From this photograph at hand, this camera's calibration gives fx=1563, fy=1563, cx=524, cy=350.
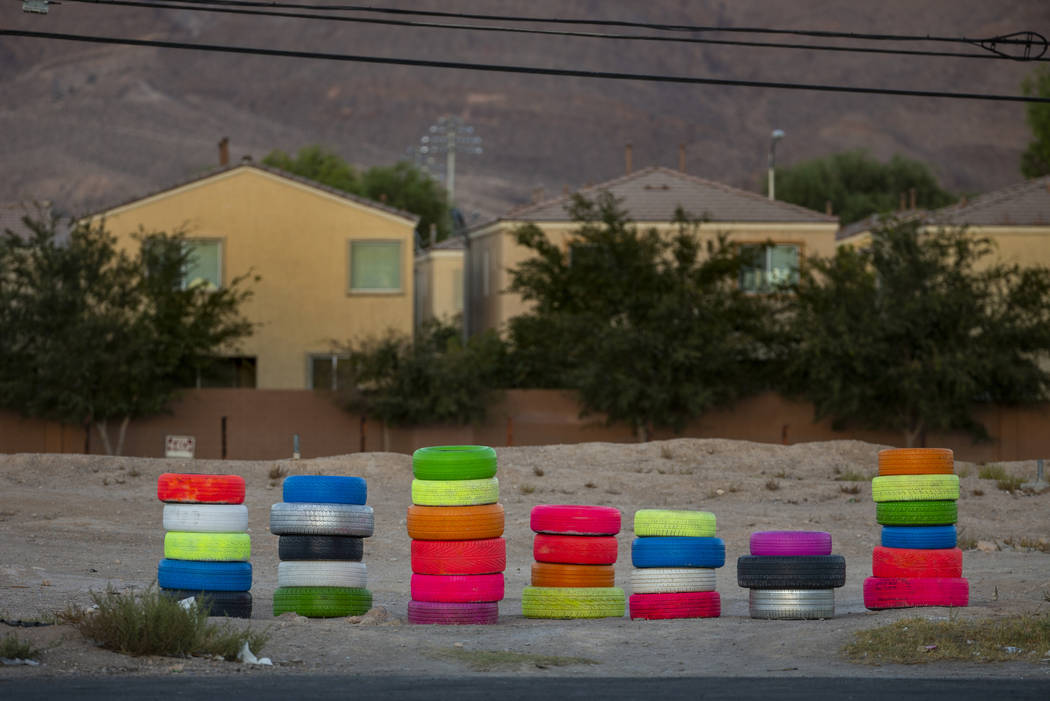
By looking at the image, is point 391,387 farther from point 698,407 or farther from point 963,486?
point 963,486

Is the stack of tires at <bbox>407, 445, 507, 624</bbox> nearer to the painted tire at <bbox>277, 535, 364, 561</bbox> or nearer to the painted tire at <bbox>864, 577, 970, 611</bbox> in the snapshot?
the painted tire at <bbox>277, 535, 364, 561</bbox>

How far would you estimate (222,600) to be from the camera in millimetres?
15188

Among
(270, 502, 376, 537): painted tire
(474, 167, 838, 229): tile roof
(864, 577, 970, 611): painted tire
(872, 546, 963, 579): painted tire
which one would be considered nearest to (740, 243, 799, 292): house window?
(474, 167, 838, 229): tile roof

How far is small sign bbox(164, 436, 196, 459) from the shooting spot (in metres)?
37.7

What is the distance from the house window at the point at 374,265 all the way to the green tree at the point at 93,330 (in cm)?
735

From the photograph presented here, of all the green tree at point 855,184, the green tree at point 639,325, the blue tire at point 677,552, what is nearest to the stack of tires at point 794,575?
the blue tire at point 677,552

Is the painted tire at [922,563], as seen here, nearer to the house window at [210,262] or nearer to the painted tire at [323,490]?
the painted tire at [323,490]

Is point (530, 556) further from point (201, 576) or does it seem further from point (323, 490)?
point (201, 576)

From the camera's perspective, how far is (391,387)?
37.7 metres

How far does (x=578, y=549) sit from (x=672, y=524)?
3.26ft

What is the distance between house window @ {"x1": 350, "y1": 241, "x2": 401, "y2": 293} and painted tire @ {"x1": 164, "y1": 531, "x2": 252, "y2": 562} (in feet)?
98.8

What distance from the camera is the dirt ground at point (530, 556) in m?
13.0

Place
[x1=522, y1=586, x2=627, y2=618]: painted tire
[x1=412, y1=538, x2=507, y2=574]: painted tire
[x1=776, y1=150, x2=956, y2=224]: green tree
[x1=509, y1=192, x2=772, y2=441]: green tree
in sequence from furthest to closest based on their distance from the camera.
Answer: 1. [x1=776, y1=150, x2=956, y2=224]: green tree
2. [x1=509, y1=192, x2=772, y2=441]: green tree
3. [x1=522, y1=586, x2=627, y2=618]: painted tire
4. [x1=412, y1=538, x2=507, y2=574]: painted tire

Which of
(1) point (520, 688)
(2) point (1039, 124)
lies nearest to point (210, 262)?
(1) point (520, 688)
